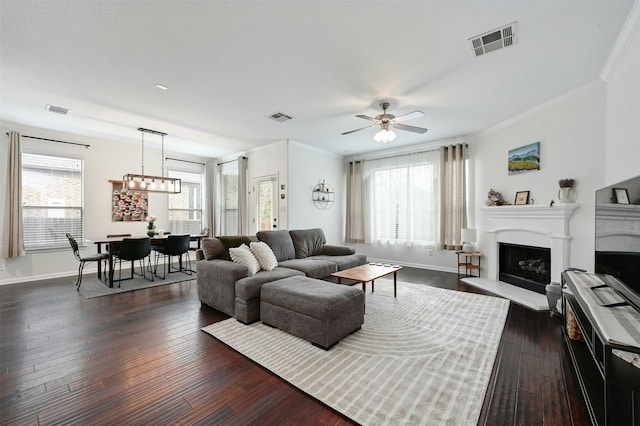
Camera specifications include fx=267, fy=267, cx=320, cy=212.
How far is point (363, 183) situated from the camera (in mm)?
6922

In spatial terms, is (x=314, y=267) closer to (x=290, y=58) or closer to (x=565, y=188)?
(x=290, y=58)

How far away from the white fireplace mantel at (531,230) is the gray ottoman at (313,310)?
10.1 feet

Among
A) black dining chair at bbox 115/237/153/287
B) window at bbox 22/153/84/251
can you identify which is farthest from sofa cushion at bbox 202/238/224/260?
window at bbox 22/153/84/251

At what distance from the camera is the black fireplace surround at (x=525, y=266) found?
3994 millimetres

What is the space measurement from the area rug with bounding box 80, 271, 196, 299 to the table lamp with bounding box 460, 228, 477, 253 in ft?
17.0

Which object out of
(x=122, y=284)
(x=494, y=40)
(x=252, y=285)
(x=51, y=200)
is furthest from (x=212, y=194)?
(x=494, y=40)

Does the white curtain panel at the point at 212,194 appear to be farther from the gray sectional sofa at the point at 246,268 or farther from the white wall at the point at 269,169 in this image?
the gray sectional sofa at the point at 246,268

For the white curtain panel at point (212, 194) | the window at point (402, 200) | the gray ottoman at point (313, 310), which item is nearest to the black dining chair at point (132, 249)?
the white curtain panel at point (212, 194)

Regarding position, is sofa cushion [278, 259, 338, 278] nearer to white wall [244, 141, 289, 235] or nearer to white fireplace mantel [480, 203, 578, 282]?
white wall [244, 141, 289, 235]

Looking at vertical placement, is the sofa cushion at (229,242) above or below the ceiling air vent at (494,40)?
below

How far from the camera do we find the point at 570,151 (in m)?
3.73

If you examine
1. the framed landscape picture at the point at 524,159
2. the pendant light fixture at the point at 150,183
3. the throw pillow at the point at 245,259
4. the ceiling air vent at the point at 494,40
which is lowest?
the throw pillow at the point at 245,259

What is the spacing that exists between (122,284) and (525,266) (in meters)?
6.73

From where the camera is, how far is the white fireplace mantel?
12.1ft
